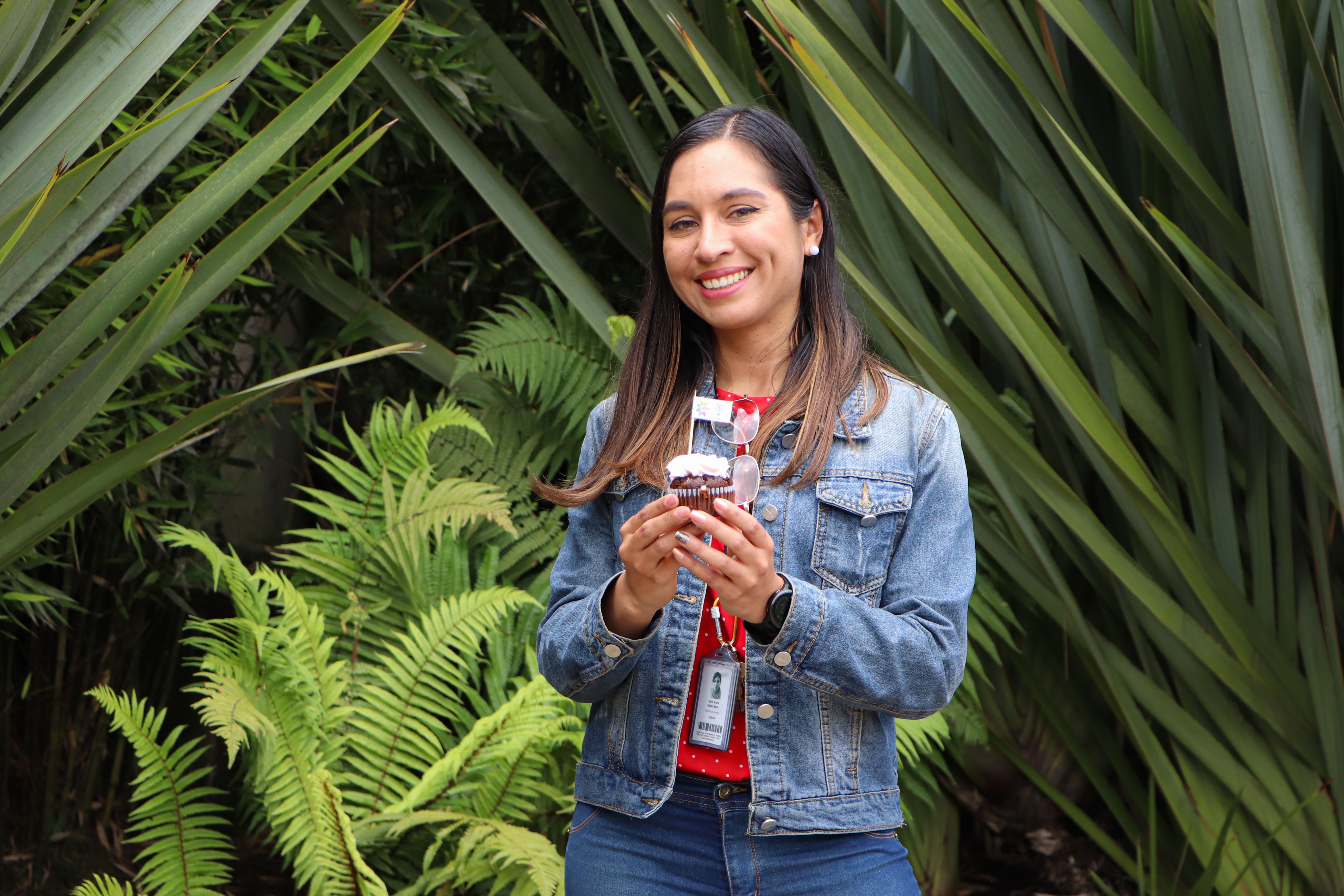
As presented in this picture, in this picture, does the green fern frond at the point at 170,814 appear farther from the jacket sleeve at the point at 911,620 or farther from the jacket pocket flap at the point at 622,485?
the jacket sleeve at the point at 911,620

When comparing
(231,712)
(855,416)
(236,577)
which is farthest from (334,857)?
(855,416)

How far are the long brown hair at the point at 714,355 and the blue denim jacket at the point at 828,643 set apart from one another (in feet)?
0.07

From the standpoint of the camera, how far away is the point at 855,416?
1146 mm

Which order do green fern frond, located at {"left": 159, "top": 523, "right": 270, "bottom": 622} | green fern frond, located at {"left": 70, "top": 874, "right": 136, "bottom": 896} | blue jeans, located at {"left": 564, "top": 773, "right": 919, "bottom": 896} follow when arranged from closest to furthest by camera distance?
blue jeans, located at {"left": 564, "top": 773, "right": 919, "bottom": 896}
green fern frond, located at {"left": 70, "top": 874, "right": 136, "bottom": 896}
green fern frond, located at {"left": 159, "top": 523, "right": 270, "bottom": 622}

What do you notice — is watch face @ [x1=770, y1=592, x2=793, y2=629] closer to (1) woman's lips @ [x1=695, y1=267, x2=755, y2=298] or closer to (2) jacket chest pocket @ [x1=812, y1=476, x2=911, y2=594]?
(2) jacket chest pocket @ [x1=812, y1=476, x2=911, y2=594]

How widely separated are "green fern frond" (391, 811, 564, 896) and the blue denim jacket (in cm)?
73

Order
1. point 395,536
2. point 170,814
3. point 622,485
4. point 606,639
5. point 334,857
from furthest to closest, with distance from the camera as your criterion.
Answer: point 395,536 → point 170,814 → point 334,857 → point 622,485 → point 606,639

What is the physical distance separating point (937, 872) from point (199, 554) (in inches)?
78.0

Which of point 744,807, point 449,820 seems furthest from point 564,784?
point 744,807

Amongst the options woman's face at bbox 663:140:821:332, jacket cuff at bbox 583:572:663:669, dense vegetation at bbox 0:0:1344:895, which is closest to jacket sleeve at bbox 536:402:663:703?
jacket cuff at bbox 583:572:663:669

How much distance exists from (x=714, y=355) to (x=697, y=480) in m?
0.31

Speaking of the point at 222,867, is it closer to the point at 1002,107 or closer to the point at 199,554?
the point at 199,554

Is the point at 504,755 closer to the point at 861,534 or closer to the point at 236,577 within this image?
the point at 236,577

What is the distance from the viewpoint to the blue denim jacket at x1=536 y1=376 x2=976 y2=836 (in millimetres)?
1017
